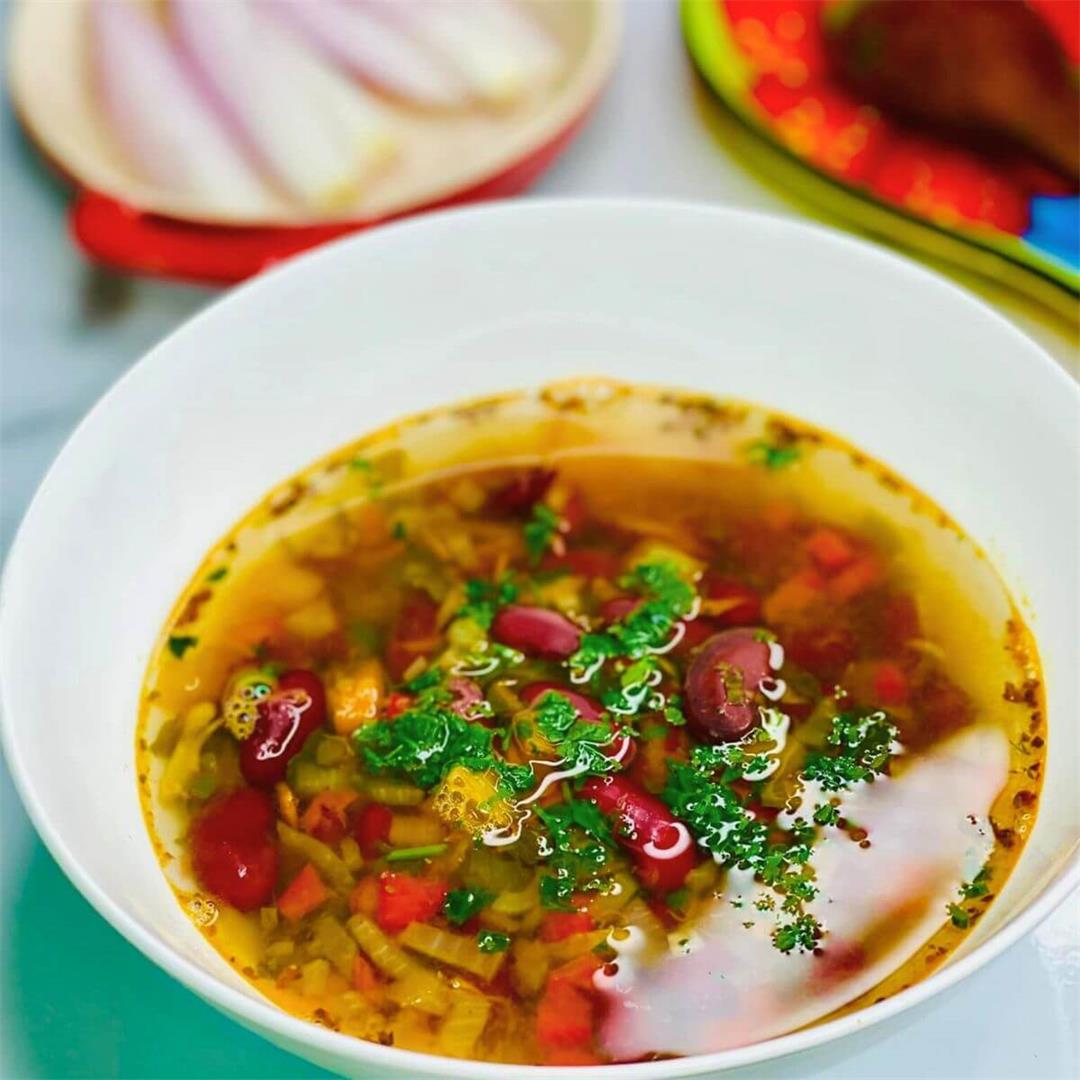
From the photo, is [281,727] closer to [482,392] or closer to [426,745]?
[426,745]

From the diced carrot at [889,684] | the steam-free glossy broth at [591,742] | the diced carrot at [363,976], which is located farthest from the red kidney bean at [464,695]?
the diced carrot at [889,684]

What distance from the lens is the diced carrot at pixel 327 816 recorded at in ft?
3.62

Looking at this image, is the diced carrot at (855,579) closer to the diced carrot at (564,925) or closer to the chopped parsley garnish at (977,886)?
the chopped parsley garnish at (977,886)

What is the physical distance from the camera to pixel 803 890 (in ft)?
3.45

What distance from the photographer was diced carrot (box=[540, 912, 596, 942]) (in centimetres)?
103

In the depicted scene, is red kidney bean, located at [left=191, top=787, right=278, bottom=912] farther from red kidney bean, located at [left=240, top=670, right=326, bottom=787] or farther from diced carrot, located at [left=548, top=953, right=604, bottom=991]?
diced carrot, located at [left=548, top=953, right=604, bottom=991]

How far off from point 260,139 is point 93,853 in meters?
1.06

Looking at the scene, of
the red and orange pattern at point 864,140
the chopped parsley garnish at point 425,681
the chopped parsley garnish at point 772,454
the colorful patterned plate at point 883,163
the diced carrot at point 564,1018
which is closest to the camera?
the diced carrot at point 564,1018

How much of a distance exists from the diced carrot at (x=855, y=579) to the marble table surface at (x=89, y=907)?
340mm

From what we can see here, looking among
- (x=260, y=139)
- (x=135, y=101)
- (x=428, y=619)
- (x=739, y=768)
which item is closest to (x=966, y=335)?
(x=739, y=768)

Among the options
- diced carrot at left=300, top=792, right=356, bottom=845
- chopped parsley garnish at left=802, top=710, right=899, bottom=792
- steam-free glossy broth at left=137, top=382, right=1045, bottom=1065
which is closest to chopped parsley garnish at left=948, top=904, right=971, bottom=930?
steam-free glossy broth at left=137, top=382, right=1045, bottom=1065

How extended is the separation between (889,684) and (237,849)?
574 mm

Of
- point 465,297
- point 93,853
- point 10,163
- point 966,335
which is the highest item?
point 966,335

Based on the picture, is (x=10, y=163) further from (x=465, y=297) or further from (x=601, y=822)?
(x=601, y=822)
